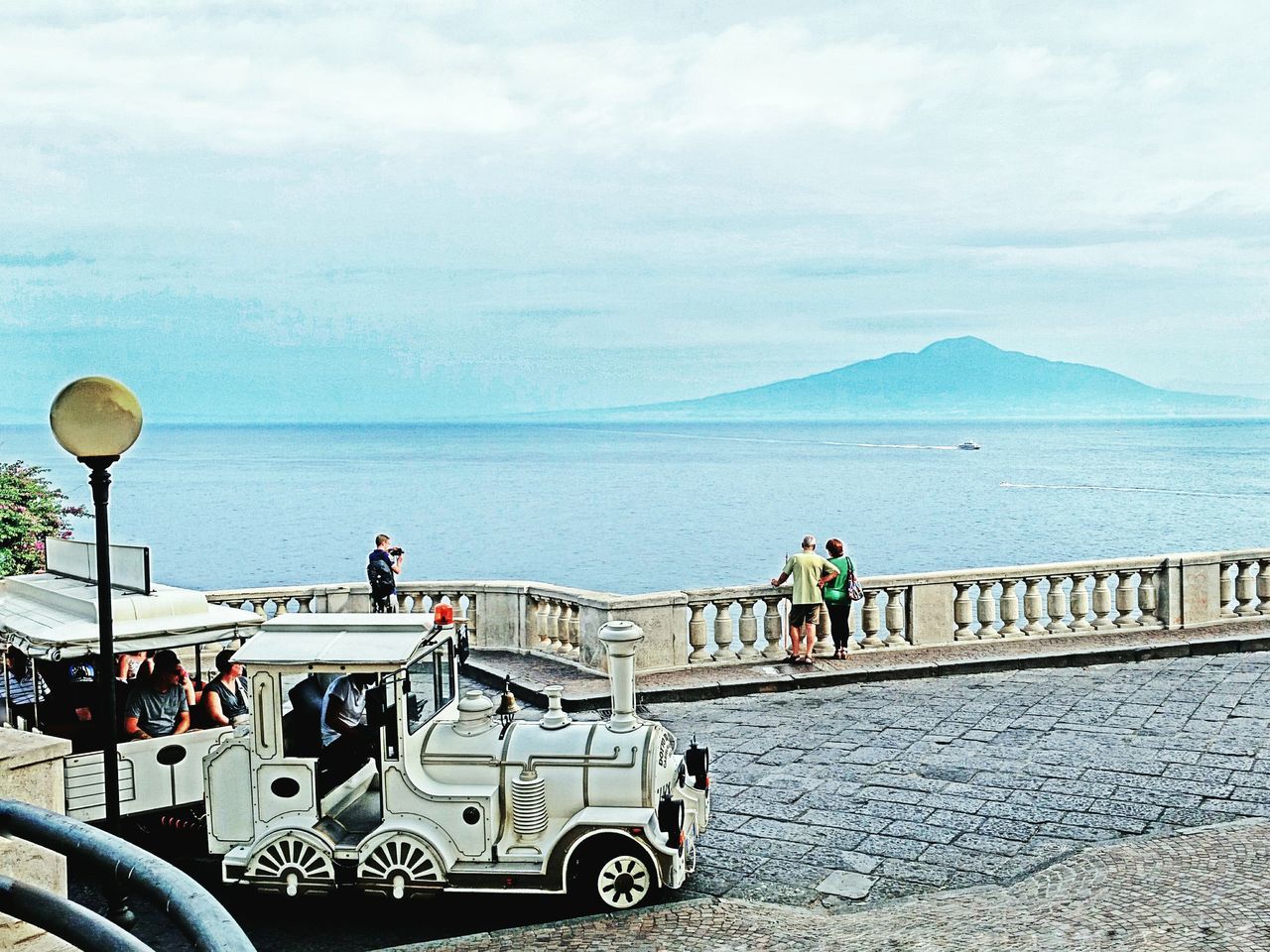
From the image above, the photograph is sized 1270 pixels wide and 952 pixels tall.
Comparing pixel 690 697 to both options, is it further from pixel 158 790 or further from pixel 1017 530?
pixel 1017 530

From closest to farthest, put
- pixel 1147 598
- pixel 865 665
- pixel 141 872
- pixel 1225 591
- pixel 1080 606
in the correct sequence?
1. pixel 141 872
2. pixel 865 665
3. pixel 1080 606
4. pixel 1147 598
5. pixel 1225 591

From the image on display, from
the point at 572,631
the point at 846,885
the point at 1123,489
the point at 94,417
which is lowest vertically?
the point at 1123,489

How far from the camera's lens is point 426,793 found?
7.56m

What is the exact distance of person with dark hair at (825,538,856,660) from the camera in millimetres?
13805

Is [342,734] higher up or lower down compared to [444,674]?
lower down

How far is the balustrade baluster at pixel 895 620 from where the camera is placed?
14336 millimetres

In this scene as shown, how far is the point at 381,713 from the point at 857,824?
3.43 metres

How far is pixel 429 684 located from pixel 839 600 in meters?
6.81

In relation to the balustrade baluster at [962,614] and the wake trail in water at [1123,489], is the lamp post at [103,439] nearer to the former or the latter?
the balustrade baluster at [962,614]

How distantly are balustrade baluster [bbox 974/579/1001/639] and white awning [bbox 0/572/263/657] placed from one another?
8.74 m

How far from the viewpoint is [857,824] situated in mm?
8688

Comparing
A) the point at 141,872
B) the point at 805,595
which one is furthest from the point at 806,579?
the point at 141,872

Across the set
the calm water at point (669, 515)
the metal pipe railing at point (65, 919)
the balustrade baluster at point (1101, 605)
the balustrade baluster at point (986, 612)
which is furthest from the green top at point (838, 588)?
the calm water at point (669, 515)

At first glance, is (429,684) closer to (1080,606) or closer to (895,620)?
(895,620)
